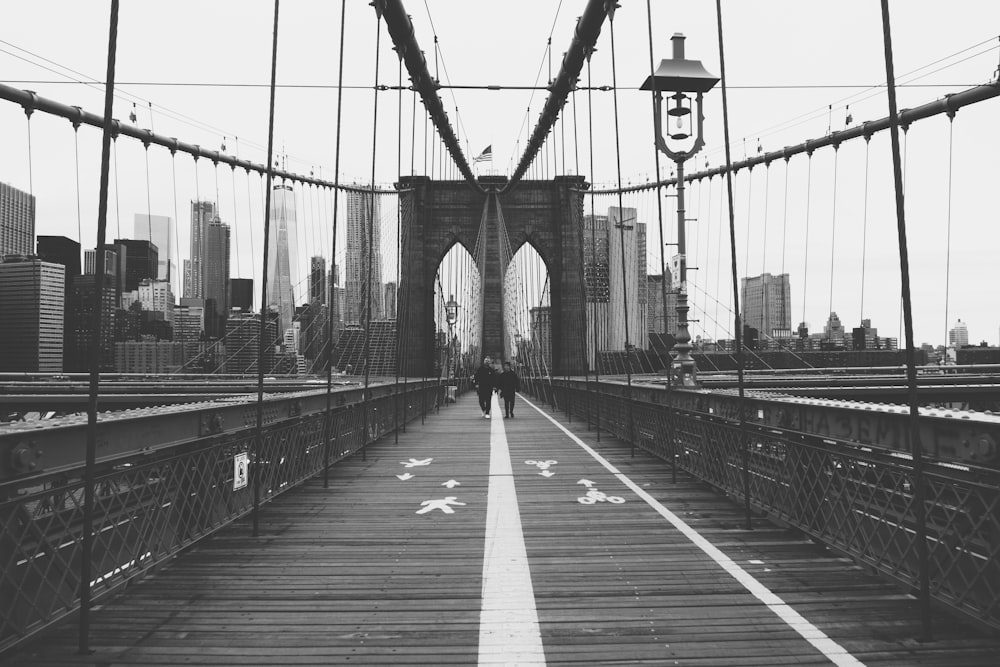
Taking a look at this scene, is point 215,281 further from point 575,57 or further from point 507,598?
point 507,598

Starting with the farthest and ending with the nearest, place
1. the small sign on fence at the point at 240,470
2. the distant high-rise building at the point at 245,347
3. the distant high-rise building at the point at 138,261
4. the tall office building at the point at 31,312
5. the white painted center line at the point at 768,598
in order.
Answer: the distant high-rise building at the point at 245,347 < the distant high-rise building at the point at 138,261 < the tall office building at the point at 31,312 < the small sign on fence at the point at 240,470 < the white painted center line at the point at 768,598

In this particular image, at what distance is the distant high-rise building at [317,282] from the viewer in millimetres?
26531

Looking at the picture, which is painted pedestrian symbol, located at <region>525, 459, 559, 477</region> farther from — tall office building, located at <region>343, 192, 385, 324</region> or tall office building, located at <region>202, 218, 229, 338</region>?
tall office building, located at <region>343, 192, 385, 324</region>

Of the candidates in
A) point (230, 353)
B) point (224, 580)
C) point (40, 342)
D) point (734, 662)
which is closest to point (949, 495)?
point (734, 662)

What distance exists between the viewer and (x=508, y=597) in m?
3.67

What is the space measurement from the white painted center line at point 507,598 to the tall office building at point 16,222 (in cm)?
835

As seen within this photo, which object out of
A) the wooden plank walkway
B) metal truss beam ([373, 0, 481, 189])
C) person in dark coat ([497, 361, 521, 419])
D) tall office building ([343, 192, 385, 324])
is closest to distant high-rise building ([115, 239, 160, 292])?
metal truss beam ([373, 0, 481, 189])

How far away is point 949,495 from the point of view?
333cm

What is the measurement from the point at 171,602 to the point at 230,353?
20.1m

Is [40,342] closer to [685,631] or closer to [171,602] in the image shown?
[171,602]

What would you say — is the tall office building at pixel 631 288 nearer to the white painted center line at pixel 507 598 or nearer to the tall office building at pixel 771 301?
the tall office building at pixel 771 301

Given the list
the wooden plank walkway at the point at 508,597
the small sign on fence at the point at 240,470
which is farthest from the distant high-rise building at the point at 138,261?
the small sign on fence at the point at 240,470

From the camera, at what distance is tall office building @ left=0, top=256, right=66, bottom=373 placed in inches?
376

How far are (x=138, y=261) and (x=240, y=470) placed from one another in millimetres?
9219
